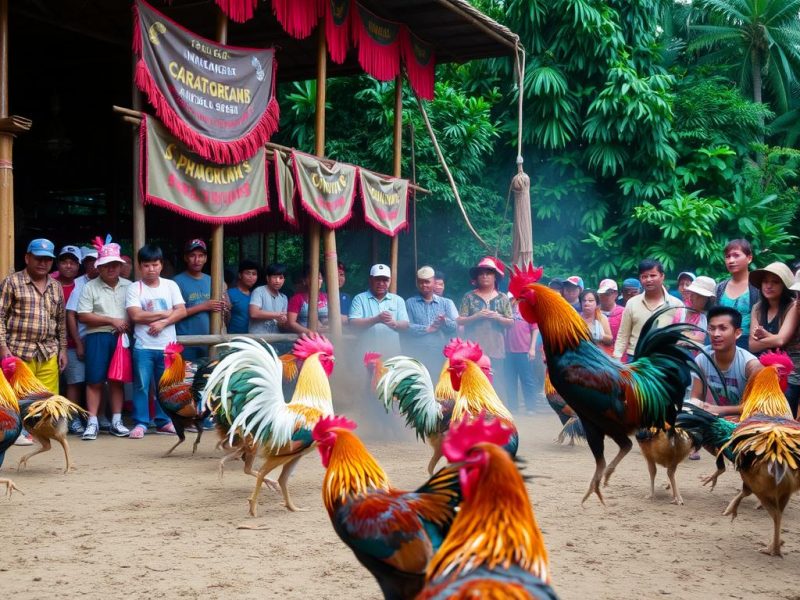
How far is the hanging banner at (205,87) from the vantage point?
25.1 feet

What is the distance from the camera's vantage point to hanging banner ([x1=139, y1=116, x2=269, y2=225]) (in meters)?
7.68

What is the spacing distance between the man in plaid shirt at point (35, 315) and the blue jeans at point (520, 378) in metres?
6.16

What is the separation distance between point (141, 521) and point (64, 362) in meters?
3.49

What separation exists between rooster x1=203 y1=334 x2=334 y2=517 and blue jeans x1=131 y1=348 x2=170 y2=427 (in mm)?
2593

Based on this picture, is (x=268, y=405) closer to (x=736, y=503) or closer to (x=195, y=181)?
(x=736, y=503)

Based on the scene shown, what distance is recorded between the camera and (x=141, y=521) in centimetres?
518

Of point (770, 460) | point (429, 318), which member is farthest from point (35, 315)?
point (770, 460)

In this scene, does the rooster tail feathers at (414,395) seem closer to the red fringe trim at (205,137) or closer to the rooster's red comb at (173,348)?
the rooster's red comb at (173,348)

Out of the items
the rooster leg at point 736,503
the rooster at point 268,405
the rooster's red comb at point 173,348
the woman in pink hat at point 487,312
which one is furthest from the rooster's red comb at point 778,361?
the rooster's red comb at point 173,348

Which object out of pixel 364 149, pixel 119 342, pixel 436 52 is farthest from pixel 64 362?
pixel 364 149

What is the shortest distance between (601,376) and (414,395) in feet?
7.34

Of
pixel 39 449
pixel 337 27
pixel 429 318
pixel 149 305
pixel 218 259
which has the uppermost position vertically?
pixel 337 27

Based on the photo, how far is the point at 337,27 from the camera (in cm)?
1029

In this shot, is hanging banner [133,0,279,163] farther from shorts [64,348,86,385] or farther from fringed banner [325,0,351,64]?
shorts [64,348,86,385]
